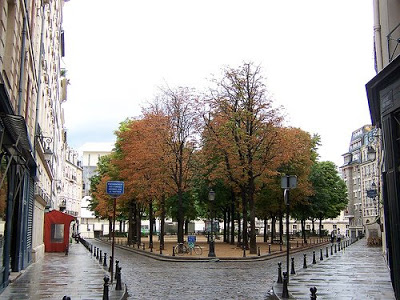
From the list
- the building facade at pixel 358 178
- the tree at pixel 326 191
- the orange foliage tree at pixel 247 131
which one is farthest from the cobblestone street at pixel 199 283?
the building facade at pixel 358 178

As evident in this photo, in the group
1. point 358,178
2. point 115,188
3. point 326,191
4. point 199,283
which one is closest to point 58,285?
point 115,188

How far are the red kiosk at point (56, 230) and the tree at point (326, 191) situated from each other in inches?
1053

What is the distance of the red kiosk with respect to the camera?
3819 centimetres

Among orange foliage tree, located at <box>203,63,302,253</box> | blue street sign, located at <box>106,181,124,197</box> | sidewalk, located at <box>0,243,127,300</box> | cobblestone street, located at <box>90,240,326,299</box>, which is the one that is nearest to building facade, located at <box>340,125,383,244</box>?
orange foliage tree, located at <box>203,63,302,253</box>

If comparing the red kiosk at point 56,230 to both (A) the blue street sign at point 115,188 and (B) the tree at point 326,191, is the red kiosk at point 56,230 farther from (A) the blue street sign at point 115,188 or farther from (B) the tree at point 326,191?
(B) the tree at point 326,191

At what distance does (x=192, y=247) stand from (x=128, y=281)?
16.5m

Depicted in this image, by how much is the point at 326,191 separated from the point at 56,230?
1258 inches

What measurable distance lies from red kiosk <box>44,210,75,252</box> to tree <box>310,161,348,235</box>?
2676cm

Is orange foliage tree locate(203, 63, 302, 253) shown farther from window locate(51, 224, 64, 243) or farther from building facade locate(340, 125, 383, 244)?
building facade locate(340, 125, 383, 244)

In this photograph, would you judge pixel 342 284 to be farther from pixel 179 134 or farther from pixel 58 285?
pixel 179 134

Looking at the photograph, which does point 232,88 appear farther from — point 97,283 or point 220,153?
point 97,283

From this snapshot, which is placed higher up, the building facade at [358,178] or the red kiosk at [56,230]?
the building facade at [358,178]

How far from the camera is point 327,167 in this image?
2832 inches

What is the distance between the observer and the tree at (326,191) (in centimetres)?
5575
